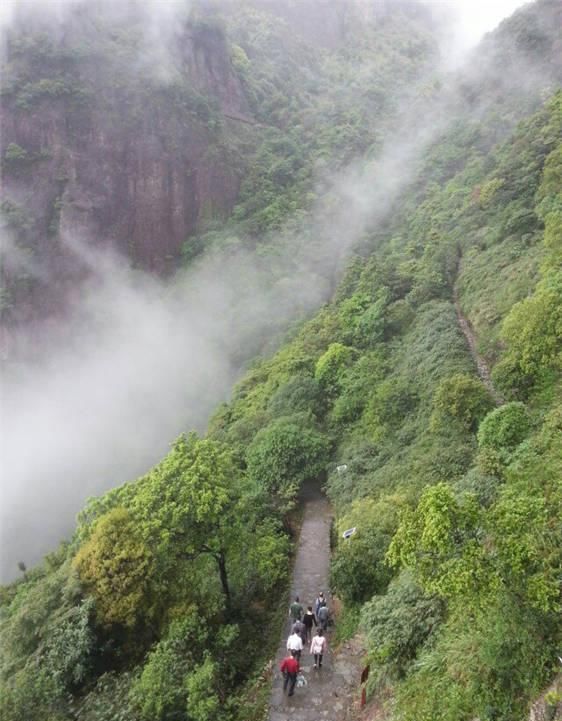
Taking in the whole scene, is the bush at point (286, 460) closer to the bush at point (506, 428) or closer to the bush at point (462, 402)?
the bush at point (462, 402)

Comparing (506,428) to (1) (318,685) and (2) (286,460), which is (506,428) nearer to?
(1) (318,685)

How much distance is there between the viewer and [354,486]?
62.2ft

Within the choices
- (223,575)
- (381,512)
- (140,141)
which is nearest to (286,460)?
(381,512)

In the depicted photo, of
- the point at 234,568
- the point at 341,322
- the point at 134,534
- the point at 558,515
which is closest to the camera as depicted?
the point at 558,515

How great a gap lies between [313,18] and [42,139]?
58.3 meters

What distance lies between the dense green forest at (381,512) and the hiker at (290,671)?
2.49ft

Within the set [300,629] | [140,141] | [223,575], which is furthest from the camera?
[140,141]

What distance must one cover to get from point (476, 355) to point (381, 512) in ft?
34.5

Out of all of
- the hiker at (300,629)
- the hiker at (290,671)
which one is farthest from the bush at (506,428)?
the hiker at (290,671)

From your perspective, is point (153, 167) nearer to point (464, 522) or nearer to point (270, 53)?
point (270, 53)

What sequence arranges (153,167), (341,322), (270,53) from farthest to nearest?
(270,53) < (153,167) < (341,322)

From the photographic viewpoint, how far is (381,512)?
47.3 feet

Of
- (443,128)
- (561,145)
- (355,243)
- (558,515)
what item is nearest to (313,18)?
(443,128)

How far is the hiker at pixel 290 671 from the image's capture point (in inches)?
422
